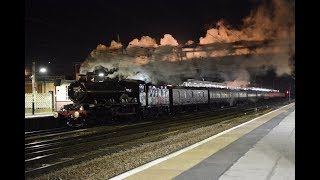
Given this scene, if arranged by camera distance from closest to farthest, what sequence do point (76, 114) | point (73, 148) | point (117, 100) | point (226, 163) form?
point (226, 163) → point (73, 148) → point (76, 114) → point (117, 100)

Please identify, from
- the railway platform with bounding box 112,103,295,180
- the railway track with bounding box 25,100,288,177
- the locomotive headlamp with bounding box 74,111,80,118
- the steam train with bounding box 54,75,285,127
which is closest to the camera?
the railway platform with bounding box 112,103,295,180

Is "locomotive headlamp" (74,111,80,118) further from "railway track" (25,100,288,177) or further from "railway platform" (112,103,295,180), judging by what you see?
"railway platform" (112,103,295,180)

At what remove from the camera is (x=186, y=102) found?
131 feet

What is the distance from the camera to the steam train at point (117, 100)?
77.7ft

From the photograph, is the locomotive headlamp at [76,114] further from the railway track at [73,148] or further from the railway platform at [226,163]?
the railway platform at [226,163]

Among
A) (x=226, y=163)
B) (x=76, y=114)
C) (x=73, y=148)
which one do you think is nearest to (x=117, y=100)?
(x=76, y=114)

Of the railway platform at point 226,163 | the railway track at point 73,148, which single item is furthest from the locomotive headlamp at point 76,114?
the railway platform at point 226,163

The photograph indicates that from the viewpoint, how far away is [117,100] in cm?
2608

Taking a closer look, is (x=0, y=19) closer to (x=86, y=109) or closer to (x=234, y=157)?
(x=234, y=157)

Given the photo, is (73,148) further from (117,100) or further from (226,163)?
(117,100)

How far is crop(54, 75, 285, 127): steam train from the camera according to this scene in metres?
23.7

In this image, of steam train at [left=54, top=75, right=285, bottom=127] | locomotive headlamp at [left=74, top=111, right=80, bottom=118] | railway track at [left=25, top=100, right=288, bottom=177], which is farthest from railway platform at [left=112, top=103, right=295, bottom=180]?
steam train at [left=54, top=75, right=285, bottom=127]
